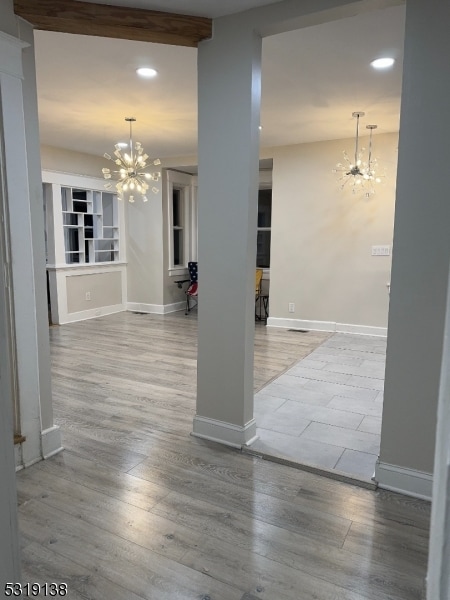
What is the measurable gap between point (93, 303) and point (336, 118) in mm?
4588

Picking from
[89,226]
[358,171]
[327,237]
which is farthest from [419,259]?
[89,226]

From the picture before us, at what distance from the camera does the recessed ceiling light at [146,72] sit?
3.28m

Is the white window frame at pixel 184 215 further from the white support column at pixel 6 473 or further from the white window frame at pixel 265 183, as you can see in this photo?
the white support column at pixel 6 473

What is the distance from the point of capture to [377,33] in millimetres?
2691

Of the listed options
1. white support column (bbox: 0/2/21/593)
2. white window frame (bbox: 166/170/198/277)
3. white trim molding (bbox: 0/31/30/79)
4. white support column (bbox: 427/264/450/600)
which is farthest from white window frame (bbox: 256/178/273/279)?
white support column (bbox: 427/264/450/600)

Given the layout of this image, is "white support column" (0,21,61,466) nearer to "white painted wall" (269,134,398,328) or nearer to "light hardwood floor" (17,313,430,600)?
"light hardwood floor" (17,313,430,600)

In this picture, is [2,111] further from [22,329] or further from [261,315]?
[261,315]

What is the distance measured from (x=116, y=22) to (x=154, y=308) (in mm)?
5297

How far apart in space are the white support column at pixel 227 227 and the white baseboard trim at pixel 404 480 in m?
0.81

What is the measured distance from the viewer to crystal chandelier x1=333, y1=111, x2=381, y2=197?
16.7 ft

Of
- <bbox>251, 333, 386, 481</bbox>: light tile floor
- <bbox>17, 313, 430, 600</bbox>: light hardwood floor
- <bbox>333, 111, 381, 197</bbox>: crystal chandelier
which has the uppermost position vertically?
<bbox>333, 111, 381, 197</bbox>: crystal chandelier

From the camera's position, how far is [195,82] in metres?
3.55

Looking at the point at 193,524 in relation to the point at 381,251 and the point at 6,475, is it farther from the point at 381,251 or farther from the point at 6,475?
the point at 381,251

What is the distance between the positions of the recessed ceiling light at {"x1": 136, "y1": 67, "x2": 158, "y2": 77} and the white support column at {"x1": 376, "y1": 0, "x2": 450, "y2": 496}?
203 centimetres
